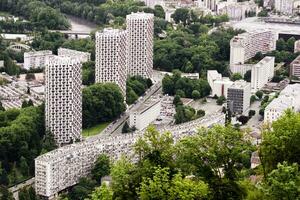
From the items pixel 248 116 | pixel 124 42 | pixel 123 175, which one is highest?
pixel 123 175

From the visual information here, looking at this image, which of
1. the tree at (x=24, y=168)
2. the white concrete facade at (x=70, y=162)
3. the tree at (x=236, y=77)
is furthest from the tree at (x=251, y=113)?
the tree at (x=24, y=168)

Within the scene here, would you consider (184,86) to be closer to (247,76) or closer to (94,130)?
(247,76)

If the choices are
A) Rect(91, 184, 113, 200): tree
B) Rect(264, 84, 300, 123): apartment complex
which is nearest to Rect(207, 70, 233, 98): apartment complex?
Rect(264, 84, 300, 123): apartment complex

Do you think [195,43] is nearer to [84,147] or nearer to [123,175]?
[84,147]

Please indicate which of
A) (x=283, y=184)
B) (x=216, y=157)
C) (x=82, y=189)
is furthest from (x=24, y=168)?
(x=283, y=184)

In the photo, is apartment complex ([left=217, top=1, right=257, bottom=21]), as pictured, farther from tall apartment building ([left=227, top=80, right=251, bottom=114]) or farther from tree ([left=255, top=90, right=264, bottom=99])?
tall apartment building ([left=227, top=80, right=251, bottom=114])

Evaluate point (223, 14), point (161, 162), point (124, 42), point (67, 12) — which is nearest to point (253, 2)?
point (223, 14)
